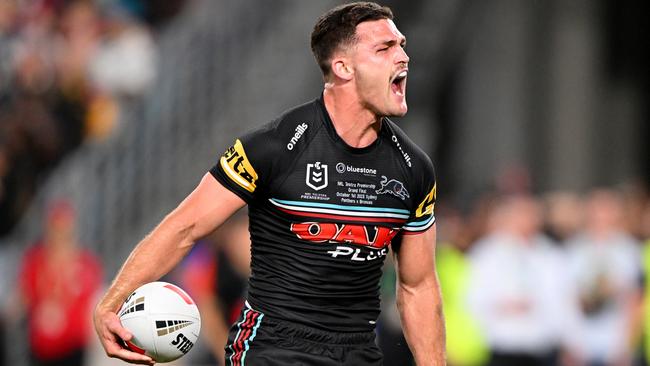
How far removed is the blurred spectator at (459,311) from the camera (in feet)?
41.6

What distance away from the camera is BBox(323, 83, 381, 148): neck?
6.20 metres

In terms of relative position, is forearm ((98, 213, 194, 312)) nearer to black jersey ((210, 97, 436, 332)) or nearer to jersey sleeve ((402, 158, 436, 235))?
black jersey ((210, 97, 436, 332))

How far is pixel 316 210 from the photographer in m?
6.05

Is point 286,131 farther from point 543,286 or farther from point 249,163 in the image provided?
point 543,286

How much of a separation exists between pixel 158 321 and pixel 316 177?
93 centimetres

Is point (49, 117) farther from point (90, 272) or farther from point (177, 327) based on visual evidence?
point (177, 327)

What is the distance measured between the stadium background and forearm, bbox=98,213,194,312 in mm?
7714

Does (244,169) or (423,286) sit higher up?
(244,169)

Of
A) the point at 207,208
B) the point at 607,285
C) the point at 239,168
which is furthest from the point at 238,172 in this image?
the point at 607,285

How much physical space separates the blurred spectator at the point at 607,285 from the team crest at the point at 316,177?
7419 millimetres

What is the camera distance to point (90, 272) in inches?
493

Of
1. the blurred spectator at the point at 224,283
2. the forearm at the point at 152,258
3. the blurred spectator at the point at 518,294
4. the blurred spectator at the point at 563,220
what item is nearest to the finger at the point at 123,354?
the forearm at the point at 152,258

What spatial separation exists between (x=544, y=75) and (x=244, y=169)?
57.8ft

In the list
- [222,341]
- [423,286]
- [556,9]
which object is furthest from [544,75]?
[423,286]
